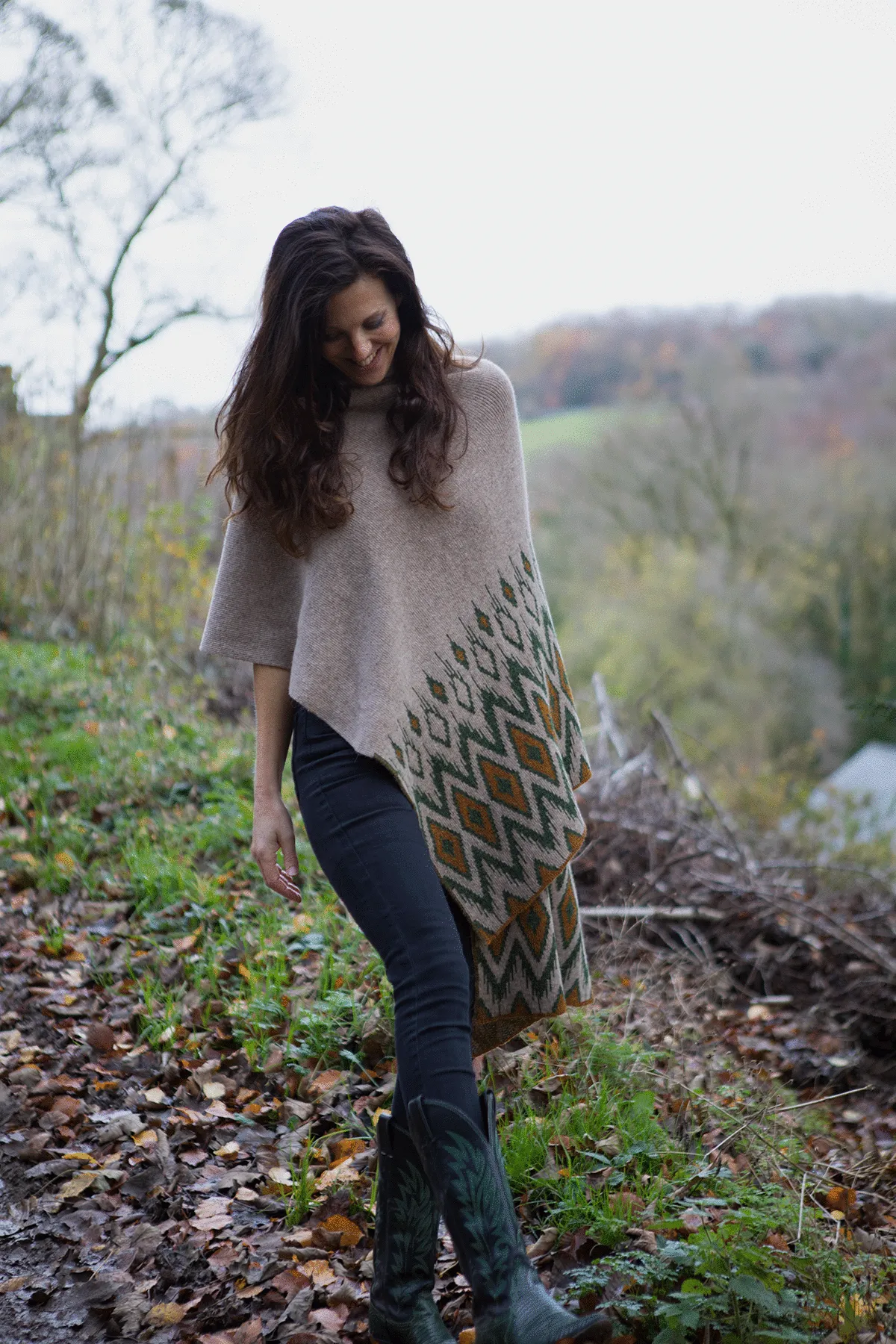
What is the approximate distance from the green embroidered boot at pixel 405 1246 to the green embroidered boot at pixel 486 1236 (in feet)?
0.56

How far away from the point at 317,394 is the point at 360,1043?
1928 mm

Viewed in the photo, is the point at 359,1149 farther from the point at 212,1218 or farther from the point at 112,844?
the point at 112,844

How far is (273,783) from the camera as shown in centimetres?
241

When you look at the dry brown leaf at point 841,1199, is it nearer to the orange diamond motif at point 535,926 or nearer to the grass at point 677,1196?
the grass at point 677,1196

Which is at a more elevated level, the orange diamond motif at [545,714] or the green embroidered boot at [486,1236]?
the orange diamond motif at [545,714]

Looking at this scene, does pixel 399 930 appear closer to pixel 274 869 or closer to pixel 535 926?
pixel 274 869

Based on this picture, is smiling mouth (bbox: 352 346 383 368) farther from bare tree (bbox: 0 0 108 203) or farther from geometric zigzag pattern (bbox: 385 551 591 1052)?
bare tree (bbox: 0 0 108 203)

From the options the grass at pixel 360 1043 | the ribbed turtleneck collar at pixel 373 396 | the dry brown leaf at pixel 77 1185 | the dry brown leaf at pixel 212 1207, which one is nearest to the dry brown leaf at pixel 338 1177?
the grass at pixel 360 1043

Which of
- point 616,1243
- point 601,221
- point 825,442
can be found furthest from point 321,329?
point 601,221

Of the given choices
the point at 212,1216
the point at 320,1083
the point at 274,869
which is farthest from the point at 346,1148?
the point at 274,869

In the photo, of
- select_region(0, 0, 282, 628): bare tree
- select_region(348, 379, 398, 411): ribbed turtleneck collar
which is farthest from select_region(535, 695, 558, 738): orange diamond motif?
select_region(0, 0, 282, 628): bare tree

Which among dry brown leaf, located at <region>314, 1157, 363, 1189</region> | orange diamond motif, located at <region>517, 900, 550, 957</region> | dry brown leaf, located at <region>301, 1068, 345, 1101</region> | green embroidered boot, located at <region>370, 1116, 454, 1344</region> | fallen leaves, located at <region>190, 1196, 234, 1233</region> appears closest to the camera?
green embroidered boot, located at <region>370, 1116, 454, 1344</region>

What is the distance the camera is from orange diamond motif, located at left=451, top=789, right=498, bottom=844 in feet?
7.71

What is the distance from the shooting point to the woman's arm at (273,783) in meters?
2.38
